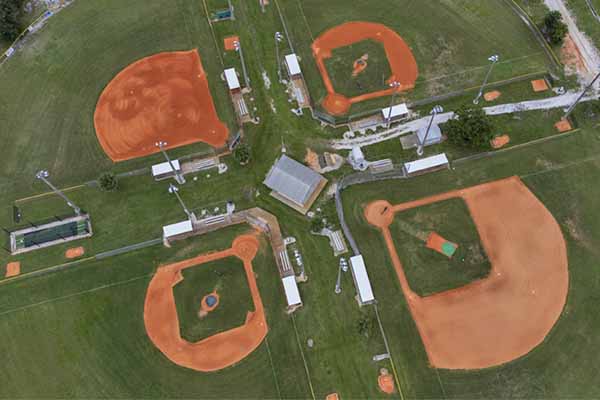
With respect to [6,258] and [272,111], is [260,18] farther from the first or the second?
[6,258]

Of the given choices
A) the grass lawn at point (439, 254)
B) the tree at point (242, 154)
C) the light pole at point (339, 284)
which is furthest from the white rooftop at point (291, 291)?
the tree at point (242, 154)

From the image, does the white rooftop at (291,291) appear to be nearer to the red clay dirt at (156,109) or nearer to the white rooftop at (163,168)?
the white rooftop at (163,168)

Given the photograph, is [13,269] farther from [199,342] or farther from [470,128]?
[470,128]

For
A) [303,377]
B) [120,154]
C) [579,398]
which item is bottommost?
[579,398]

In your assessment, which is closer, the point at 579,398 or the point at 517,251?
the point at 579,398

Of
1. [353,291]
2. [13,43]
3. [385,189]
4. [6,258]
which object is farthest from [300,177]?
[13,43]

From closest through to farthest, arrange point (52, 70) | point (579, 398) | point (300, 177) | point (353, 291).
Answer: point (579, 398), point (353, 291), point (300, 177), point (52, 70)
